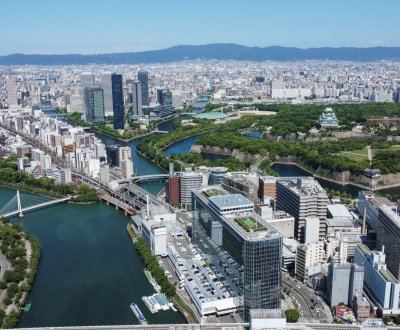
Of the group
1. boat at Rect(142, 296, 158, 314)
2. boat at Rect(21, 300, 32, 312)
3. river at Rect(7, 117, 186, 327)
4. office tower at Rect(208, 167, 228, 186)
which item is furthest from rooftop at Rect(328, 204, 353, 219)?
boat at Rect(21, 300, 32, 312)

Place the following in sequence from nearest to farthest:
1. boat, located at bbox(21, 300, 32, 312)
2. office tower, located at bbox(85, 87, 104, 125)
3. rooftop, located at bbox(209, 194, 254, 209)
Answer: boat, located at bbox(21, 300, 32, 312), rooftop, located at bbox(209, 194, 254, 209), office tower, located at bbox(85, 87, 104, 125)

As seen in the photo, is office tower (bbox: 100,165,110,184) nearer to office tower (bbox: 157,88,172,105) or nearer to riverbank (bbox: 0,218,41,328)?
riverbank (bbox: 0,218,41,328)

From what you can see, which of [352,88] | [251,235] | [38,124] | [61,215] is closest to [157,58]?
[352,88]

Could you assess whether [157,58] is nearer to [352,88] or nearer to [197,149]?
[352,88]

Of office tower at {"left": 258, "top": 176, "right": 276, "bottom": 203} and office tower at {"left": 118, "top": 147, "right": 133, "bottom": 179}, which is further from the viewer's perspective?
office tower at {"left": 118, "top": 147, "right": 133, "bottom": 179}

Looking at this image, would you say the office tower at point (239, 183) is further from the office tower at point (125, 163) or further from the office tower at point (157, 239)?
the office tower at point (125, 163)

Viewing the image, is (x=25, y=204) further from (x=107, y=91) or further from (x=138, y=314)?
(x=107, y=91)

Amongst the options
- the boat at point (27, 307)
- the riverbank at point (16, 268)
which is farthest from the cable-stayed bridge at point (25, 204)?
the boat at point (27, 307)
